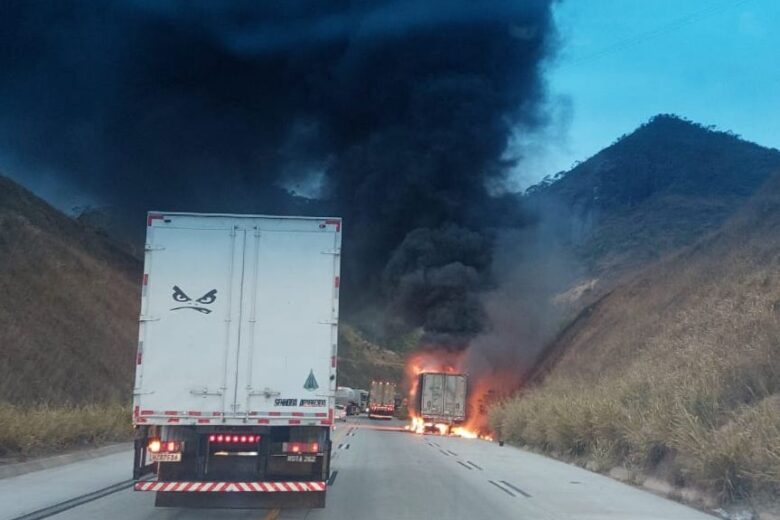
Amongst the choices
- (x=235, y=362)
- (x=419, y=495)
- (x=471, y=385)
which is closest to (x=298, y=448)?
(x=235, y=362)

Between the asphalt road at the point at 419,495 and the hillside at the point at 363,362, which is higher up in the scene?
the hillside at the point at 363,362

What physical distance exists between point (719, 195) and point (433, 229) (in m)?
21.3

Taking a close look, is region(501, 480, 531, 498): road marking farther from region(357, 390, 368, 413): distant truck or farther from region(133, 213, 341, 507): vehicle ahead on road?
region(357, 390, 368, 413): distant truck

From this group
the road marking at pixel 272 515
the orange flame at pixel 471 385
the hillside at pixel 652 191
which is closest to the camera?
the road marking at pixel 272 515

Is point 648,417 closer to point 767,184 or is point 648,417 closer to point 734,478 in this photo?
point 734,478

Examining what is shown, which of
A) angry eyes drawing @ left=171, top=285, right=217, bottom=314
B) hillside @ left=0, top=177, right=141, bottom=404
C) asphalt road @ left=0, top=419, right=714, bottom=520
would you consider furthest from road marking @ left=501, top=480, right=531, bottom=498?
hillside @ left=0, top=177, right=141, bottom=404

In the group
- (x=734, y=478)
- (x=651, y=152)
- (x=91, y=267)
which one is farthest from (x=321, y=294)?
(x=651, y=152)

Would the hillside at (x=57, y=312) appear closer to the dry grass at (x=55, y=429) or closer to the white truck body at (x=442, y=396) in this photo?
the dry grass at (x=55, y=429)

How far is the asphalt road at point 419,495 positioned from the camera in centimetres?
1057

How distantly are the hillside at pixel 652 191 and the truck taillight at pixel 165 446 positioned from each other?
3526 cm

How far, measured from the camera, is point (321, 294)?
10.1 meters

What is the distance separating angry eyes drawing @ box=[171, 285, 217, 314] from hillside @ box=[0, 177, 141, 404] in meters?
14.7

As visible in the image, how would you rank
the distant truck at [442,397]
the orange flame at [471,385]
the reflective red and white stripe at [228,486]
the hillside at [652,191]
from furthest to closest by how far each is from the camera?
the hillside at [652,191]
the orange flame at [471,385]
the distant truck at [442,397]
the reflective red and white stripe at [228,486]

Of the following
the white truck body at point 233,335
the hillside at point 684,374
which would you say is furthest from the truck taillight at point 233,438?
the hillside at point 684,374
